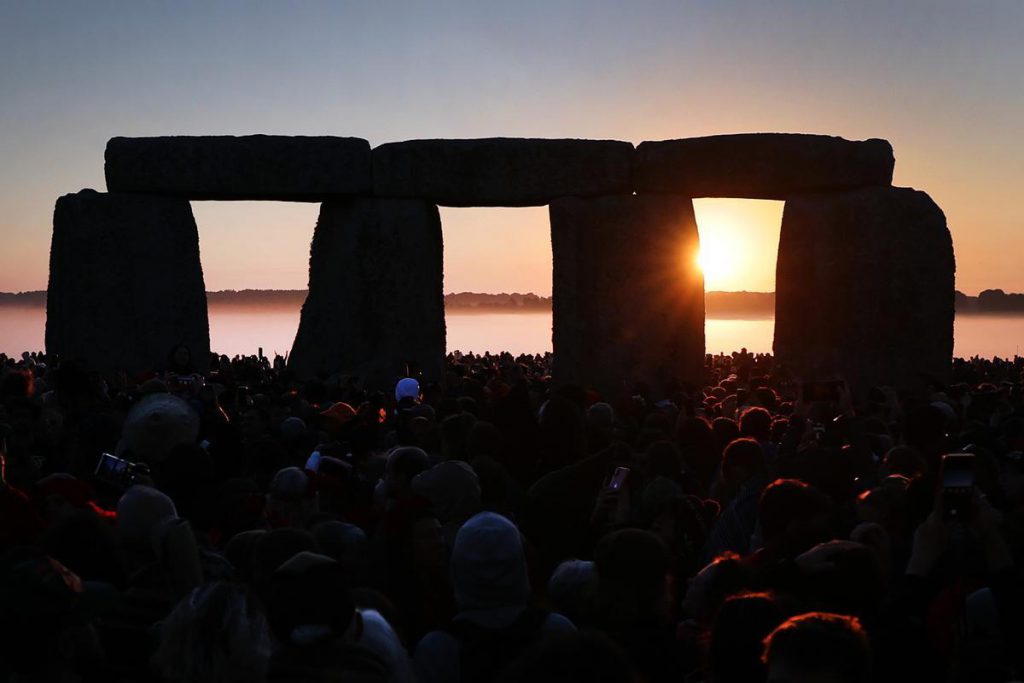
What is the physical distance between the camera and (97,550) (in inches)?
146

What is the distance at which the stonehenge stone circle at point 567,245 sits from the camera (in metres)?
15.5

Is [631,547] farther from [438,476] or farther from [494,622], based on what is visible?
[438,476]

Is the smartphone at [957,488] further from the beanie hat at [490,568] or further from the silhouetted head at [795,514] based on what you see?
the beanie hat at [490,568]

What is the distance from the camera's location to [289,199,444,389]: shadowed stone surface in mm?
15859

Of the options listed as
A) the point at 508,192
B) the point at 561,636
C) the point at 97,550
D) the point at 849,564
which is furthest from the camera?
the point at 508,192

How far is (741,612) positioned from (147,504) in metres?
1.97

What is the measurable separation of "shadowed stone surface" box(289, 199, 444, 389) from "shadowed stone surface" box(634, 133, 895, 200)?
129 inches

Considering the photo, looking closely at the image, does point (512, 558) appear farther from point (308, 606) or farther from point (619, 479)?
point (619, 479)

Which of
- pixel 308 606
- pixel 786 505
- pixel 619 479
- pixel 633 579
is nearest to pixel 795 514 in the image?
pixel 786 505

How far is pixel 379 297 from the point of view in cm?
1591

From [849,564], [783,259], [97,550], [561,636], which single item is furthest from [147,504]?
[783,259]

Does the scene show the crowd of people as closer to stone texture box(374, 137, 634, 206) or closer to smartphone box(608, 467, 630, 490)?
smartphone box(608, 467, 630, 490)

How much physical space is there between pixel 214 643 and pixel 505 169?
13120 millimetres

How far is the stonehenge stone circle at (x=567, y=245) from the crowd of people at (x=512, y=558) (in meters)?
8.65
